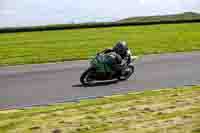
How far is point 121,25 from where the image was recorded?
170ft

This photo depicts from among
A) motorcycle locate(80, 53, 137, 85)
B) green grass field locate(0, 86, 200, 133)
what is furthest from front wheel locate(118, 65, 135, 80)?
green grass field locate(0, 86, 200, 133)

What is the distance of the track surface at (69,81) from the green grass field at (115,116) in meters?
1.52

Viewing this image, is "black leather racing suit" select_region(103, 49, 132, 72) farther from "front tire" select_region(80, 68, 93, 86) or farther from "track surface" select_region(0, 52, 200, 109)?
"front tire" select_region(80, 68, 93, 86)

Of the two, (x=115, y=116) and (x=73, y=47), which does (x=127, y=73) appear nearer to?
(x=115, y=116)

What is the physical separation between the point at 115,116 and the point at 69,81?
248 inches

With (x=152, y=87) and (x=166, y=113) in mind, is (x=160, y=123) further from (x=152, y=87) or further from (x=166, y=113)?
(x=152, y=87)

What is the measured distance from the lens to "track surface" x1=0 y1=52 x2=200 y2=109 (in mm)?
13023

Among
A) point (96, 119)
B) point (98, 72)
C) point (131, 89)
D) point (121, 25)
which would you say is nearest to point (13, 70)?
point (98, 72)

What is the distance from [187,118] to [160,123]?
2.47 feet

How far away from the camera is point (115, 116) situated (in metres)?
9.72

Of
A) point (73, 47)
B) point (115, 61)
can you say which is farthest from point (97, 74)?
point (73, 47)

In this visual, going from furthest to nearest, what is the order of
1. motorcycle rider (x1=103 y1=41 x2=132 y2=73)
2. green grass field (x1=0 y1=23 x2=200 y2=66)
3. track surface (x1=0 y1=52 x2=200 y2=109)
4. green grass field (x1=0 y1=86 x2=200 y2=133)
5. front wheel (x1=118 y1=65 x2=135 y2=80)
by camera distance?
green grass field (x1=0 y1=23 x2=200 y2=66)
front wheel (x1=118 y1=65 x2=135 y2=80)
motorcycle rider (x1=103 y1=41 x2=132 y2=73)
track surface (x1=0 y1=52 x2=200 y2=109)
green grass field (x1=0 y1=86 x2=200 y2=133)

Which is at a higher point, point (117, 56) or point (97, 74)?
point (117, 56)

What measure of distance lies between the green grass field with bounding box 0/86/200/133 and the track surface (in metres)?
1.52
